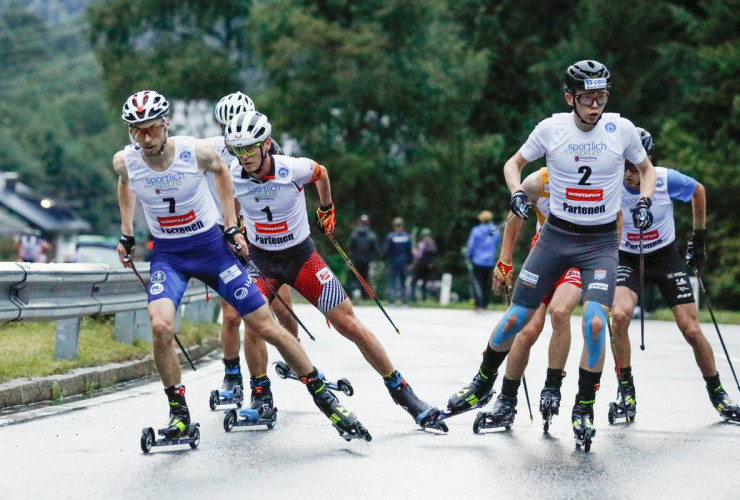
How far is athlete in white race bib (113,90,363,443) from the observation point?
8.23 metres

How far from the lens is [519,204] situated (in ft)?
27.1

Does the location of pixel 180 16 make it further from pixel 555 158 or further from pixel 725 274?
pixel 555 158

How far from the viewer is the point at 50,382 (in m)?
10.6

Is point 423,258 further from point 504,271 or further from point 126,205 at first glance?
point 126,205

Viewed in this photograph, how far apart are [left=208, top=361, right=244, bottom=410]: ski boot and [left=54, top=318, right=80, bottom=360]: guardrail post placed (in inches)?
80.6

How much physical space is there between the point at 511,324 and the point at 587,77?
1602 millimetres

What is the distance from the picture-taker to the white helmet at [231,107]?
9.79 metres

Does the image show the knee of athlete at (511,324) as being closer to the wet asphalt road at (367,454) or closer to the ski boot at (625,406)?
the wet asphalt road at (367,454)

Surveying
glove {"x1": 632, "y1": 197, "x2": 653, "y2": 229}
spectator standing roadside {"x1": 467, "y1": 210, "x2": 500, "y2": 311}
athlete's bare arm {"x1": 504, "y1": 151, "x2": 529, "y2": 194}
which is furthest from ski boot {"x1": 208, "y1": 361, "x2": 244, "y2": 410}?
spectator standing roadside {"x1": 467, "y1": 210, "x2": 500, "y2": 311}

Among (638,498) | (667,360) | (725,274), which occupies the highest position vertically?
(638,498)

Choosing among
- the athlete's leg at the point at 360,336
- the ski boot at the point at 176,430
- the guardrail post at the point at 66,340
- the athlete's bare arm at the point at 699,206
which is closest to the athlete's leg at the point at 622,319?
the athlete's bare arm at the point at 699,206

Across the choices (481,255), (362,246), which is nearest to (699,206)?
(481,255)

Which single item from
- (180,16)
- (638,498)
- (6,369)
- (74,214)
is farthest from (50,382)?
(74,214)

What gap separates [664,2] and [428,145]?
901 cm
